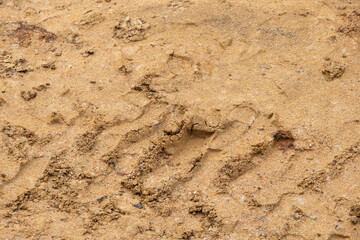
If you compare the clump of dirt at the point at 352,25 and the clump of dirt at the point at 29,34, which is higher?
the clump of dirt at the point at 29,34

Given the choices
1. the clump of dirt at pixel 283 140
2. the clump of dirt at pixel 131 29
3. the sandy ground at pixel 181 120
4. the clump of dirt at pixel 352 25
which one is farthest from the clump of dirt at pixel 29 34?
the clump of dirt at pixel 352 25

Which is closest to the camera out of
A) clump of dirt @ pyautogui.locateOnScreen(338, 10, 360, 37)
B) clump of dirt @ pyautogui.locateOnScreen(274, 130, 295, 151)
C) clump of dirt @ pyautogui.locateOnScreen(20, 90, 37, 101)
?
clump of dirt @ pyautogui.locateOnScreen(274, 130, 295, 151)

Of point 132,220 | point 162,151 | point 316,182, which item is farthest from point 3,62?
point 316,182

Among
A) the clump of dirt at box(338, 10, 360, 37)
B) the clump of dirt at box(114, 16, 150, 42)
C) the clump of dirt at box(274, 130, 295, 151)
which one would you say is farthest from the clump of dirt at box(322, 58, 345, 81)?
the clump of dirt at box(114, 16, 150, 42)

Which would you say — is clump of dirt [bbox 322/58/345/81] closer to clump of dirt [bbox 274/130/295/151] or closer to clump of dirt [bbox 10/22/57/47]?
clump of dirt [bbox 274/130/295/151]

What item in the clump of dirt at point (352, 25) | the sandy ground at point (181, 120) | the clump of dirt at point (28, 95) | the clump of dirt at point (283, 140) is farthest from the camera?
the clump of dirt at point (352, 25)

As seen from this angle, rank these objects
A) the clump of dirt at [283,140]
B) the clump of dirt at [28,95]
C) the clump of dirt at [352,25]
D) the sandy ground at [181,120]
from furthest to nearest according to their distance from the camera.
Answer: the clump of dirt at [352,25] < the clump of dirt at [28,95] < the clump of dirt at [283,140] < the sandy ground at [181,120]

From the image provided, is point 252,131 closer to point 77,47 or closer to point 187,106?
point 187,106

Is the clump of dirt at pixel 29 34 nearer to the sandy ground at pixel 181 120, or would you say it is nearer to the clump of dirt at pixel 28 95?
the sandy ground at pixel 181 120

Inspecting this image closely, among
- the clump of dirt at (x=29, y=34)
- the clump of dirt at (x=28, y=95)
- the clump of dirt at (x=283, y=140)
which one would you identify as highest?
the clump of dirt at (x=29, y=34)

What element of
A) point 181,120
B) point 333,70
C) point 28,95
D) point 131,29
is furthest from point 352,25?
point 28,95
